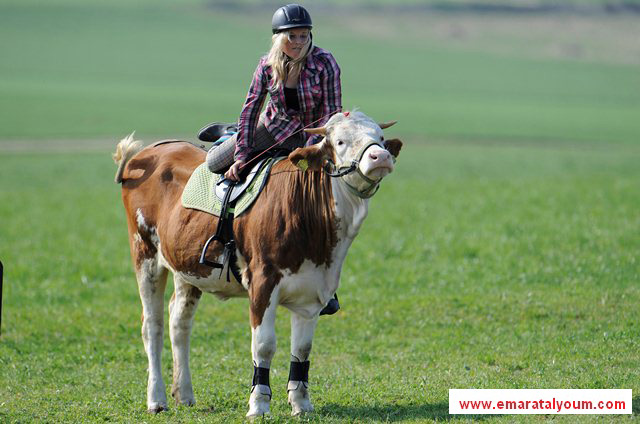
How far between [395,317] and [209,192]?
14.9ft

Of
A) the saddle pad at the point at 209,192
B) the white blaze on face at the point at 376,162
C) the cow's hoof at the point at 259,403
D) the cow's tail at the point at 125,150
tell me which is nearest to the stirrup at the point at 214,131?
the saddle pad at the point at 209,192

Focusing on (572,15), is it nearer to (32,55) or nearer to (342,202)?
(32,55)

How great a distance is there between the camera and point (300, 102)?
8.16 meters

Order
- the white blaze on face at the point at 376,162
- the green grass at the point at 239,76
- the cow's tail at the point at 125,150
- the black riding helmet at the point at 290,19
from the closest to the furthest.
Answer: the white blaze on face at the point at 376,162, the black riding helmet at the point at 290,19, the cow's tail at the point at 125,150, the green grass at the point at 239,76

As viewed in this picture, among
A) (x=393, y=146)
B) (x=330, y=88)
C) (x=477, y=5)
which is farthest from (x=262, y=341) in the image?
Result: (x=477, y=5)

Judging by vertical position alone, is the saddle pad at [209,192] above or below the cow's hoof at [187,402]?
above

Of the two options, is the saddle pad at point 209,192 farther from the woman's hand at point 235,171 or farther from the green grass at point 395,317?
the green grass at point 395,317

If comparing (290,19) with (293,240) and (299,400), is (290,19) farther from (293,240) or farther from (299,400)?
(299,400)

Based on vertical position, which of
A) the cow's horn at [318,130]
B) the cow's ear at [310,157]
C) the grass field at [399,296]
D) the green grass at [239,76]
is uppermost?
the cow's horn at [318,130]

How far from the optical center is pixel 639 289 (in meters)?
12.4

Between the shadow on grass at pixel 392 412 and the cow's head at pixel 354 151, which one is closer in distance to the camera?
the cow's head at pixel 354 151

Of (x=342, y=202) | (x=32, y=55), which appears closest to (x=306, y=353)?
(x=342, y=202)

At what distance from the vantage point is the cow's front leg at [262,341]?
307 inches

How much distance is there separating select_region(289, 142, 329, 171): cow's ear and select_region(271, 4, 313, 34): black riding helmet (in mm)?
1061
